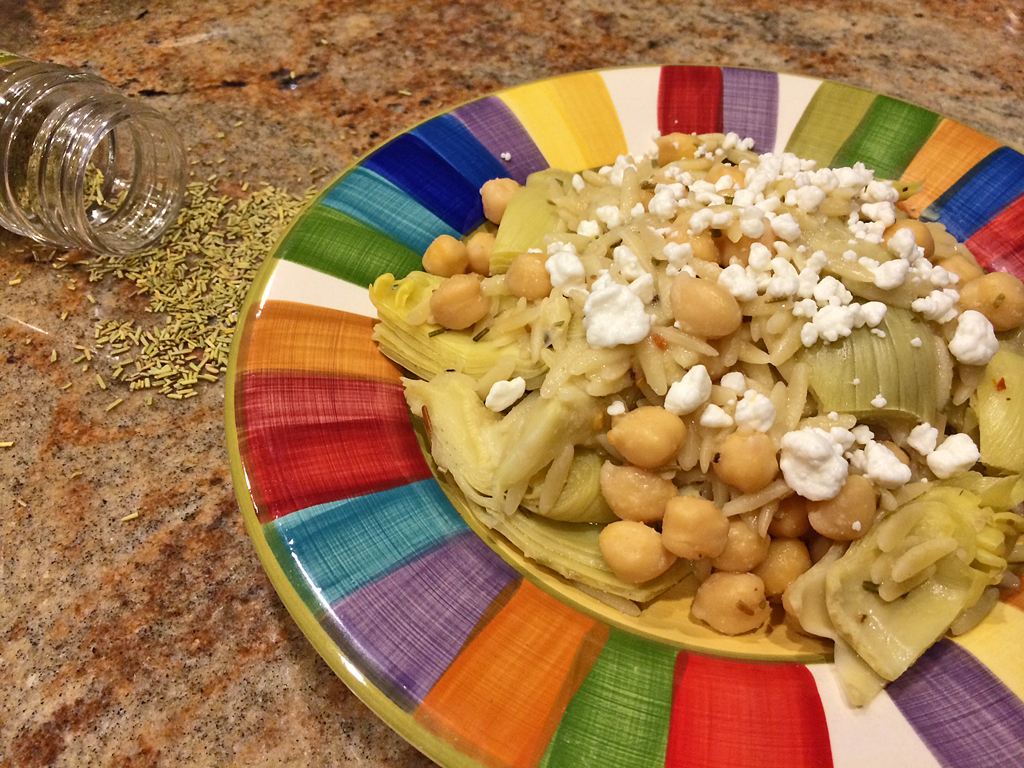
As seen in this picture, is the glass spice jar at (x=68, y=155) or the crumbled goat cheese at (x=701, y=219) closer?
the crumbled goat cheese at (x=701, y=219)

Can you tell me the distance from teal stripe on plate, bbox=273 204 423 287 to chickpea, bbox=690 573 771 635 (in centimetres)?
109

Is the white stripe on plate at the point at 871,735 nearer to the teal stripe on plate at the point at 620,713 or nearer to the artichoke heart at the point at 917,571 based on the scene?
the artichoke heart at the point at 917,571

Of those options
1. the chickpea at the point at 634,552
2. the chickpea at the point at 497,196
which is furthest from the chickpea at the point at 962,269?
the chickpea at the point at 497,196

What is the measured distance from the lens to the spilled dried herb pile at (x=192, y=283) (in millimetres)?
2182

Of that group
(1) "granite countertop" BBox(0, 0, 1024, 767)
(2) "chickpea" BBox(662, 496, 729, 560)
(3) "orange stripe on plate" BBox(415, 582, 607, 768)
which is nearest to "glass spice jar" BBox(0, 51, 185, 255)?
(1) "granite countertop" BBox(0, 0, 1024, 767)

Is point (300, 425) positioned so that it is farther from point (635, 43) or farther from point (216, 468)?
point (635, 43)

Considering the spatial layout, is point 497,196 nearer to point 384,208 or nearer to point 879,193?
point 384,208

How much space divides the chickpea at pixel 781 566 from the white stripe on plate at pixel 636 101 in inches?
50.2

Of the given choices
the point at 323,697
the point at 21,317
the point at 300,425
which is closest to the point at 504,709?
the point at 323,697

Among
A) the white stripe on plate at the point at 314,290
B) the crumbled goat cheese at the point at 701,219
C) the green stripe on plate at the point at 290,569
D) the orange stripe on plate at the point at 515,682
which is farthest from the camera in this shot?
the white stripe on plate at the point at 314,290

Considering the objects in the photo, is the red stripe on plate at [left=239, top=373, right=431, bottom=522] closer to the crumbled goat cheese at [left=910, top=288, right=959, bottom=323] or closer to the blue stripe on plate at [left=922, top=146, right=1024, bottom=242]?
the crumbled goat cheese at [left=910, top=288, right=959, bottom=323]

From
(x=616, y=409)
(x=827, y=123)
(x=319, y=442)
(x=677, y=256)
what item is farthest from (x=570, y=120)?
(x=319, y=442)

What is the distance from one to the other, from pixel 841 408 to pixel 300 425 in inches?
44.4

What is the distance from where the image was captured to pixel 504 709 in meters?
1.24
